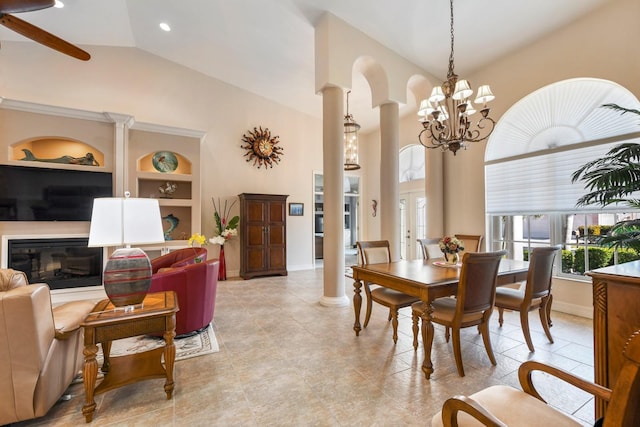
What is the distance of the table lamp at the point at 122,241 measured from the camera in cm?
188

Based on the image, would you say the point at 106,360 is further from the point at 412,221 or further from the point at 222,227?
the point at 412,221

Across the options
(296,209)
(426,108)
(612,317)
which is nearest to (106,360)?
(612,317)

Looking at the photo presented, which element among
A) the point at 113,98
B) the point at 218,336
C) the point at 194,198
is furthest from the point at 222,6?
the point at 218,336

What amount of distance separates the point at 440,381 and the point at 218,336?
7.24ft

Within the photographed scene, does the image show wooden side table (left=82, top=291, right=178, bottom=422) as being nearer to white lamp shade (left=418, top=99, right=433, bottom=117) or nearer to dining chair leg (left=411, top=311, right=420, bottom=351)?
dining chair leg (left=411, top=311, right=420, bottom=351)

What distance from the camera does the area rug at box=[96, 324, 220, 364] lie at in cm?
268

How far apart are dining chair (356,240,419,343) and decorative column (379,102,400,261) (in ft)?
3.44

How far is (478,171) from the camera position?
Result: 4816 mm

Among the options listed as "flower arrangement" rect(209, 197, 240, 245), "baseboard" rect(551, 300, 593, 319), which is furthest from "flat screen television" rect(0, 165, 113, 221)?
"baseboard" rect(551, 300, 593, 319)

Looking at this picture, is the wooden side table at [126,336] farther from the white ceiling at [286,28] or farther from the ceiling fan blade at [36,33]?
the white ceiling at [286,28]

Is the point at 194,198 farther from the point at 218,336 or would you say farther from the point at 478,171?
the point at 478,171

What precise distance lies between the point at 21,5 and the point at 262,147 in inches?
172

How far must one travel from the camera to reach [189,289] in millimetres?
2957

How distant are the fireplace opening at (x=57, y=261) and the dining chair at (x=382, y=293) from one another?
4423mm
